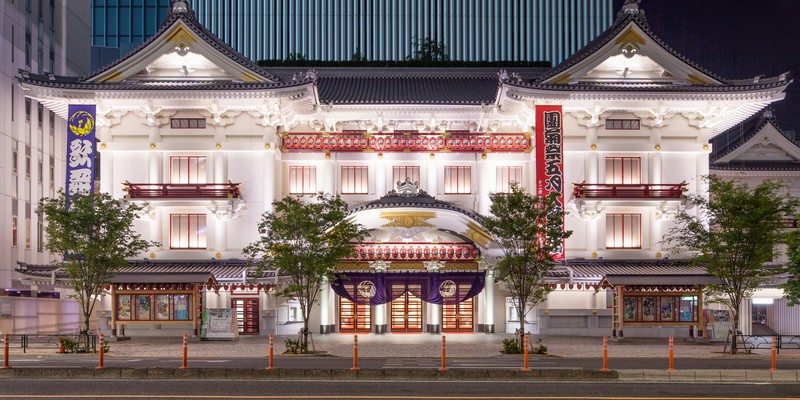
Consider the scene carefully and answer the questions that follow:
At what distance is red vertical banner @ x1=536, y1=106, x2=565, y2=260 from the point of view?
44000mm

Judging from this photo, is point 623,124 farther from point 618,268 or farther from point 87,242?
point 87,242

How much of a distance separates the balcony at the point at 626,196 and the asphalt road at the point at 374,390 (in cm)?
2278

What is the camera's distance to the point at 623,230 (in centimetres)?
4644

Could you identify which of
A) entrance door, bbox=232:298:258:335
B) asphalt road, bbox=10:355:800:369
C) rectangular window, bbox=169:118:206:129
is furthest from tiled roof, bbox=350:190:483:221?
asphalt road, bbox=10:355:800:369

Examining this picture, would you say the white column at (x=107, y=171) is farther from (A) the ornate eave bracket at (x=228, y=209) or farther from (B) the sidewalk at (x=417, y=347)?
(B) the sidewalk at (x=417, y=347)

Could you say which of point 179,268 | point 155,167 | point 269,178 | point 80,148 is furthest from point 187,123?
point 179,268

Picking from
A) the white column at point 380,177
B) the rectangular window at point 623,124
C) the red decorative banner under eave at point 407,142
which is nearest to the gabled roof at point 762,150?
the rectangular window at point 623,124

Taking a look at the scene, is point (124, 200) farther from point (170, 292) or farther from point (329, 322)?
point (329, 322)

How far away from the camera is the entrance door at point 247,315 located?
4453 cm

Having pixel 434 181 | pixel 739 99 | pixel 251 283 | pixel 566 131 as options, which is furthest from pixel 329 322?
pixel 739 99

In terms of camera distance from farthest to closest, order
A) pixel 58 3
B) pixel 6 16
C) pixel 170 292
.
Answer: pixel 58 3 → pixel 6 16 → pixel 170 292

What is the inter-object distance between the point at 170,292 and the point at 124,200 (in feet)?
19.9

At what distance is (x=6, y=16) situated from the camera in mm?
55781

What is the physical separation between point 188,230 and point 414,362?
20820mm
